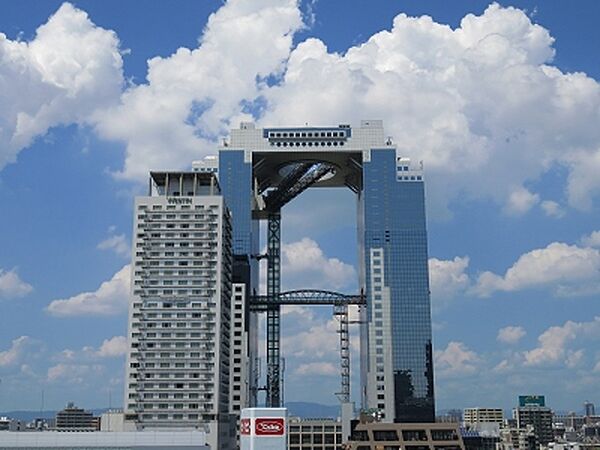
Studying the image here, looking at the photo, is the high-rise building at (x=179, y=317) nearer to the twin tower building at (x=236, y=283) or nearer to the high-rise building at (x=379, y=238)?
the twin tower building at (x=236, y=283)

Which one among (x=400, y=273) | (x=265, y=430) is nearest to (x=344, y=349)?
(x=400, y=273)

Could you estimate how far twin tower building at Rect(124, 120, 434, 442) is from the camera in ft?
499

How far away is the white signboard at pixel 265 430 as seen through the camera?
80.4m

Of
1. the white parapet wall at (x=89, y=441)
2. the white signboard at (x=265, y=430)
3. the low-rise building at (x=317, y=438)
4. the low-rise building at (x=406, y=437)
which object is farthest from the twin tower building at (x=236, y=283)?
the white signboard at (x=265, y=430)

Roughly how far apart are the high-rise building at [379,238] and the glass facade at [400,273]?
0.23m

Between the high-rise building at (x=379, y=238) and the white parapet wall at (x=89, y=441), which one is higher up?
the high-rise building at (x=379, y=238)

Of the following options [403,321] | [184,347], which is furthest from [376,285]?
[184,347]

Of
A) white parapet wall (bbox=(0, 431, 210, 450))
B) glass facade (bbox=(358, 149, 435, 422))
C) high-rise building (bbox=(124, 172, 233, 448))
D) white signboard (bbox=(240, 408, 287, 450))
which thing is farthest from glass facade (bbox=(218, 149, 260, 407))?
white signboard (bbox=(240, 408, 287, 450))

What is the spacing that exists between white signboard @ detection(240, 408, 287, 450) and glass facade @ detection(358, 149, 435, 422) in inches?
4024

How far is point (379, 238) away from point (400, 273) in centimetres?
999

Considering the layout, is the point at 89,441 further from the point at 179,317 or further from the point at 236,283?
the point at 236,283

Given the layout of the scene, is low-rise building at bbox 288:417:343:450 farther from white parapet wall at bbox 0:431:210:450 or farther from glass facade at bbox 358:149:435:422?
white parapet wall at bbox 0:431:210:450

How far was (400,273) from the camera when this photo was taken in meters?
188

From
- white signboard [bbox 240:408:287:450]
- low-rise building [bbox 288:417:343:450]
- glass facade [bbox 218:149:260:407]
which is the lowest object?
low-rise building [bbox 288:417:343:450]
